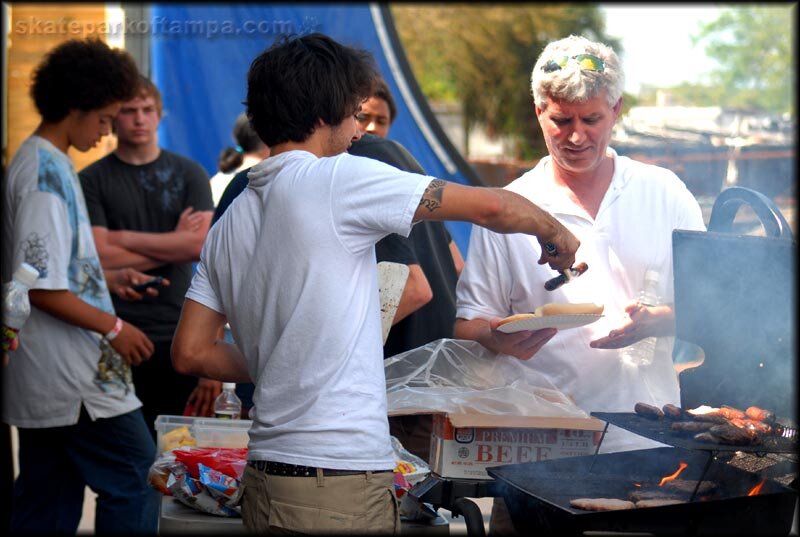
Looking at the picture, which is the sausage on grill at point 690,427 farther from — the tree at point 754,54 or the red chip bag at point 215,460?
the tree at point 754,54

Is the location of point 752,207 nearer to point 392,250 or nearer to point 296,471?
point 392,250

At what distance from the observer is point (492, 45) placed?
27.6 meters

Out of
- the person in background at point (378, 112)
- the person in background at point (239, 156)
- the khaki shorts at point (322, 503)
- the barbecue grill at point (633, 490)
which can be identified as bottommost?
the barbecue grill at point (633, 490)

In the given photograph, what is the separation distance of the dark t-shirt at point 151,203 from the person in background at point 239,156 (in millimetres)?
178

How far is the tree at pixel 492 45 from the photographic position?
27.3 m

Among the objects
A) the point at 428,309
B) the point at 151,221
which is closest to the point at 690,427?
the point at 428,309

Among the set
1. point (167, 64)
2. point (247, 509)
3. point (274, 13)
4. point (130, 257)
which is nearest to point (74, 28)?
point (167, 64)

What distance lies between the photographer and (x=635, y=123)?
8836mm

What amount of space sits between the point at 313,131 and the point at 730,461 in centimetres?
139

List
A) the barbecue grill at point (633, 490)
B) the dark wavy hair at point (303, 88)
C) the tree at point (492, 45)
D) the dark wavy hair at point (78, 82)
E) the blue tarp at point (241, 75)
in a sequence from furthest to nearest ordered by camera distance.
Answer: the tree at point (492, 45) < the blue tarp at point (241, 75) < the dark wavy hair at point (78, 82) < the barbecue grill at point (633, 490) < the dark wavy hair at point (303, 88)

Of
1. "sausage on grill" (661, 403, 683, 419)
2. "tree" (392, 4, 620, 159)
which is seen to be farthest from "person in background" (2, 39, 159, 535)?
"tree" (392, 4, 620, 159)

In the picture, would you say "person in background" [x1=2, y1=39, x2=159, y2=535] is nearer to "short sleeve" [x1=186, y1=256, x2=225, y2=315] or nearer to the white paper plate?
"short sleeve" [x1=186, y1=256, x2=225, y2=315]

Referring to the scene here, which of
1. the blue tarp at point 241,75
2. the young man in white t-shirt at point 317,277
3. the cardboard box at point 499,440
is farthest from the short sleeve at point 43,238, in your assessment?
the blue tarp at point 241,75

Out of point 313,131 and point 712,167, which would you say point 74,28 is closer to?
point 712,167
